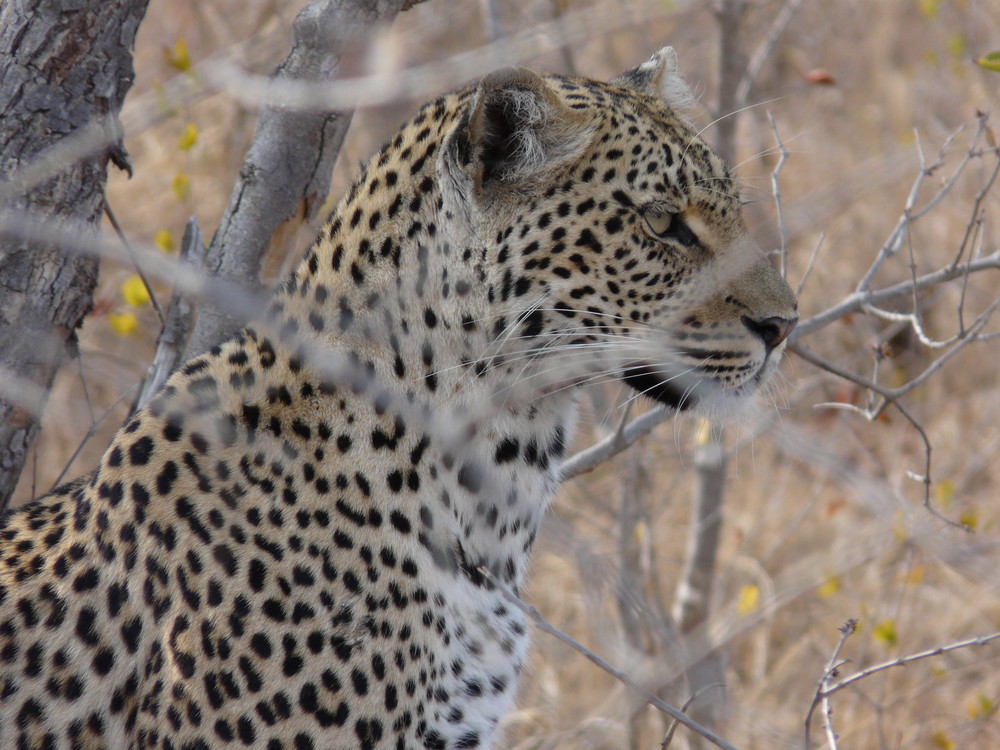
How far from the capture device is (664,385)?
152 inches

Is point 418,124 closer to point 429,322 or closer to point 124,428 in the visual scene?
point 429,322

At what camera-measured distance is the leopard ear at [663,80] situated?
14.6 feet

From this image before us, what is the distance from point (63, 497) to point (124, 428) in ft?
1.22

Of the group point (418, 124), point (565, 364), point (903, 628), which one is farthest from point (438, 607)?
point (903, 628)

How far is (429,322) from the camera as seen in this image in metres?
3.59

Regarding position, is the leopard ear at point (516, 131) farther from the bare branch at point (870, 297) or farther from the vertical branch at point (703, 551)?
the vertical branch at point (703, 551)

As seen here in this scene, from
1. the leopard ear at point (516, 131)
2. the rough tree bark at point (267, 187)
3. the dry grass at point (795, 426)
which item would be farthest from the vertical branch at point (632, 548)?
the leopard ear at point (516, 131)

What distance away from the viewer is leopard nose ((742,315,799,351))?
373 cm

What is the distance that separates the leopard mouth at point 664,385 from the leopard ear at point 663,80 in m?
1.16

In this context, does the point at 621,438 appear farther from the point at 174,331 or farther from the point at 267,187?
the point at 174,331

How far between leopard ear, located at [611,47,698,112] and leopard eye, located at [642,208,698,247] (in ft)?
Answer: 2.71

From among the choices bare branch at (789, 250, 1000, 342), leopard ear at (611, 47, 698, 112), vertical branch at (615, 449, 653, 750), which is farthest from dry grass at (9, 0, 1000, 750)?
bare branch at (789, 250, 1000, 342)

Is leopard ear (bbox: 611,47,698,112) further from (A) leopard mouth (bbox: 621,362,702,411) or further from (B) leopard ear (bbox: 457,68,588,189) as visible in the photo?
(A) leopard mouth (bbox: 621,362,702,411)

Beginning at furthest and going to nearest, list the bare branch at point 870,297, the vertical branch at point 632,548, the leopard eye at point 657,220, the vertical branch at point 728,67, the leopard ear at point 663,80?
the vertical branch at point 728,67 < the vertical branch at point 632,548 < the leopard ear at point 663,80 < the bare branch at point 870,297 < the leopard eye at point 657,220
